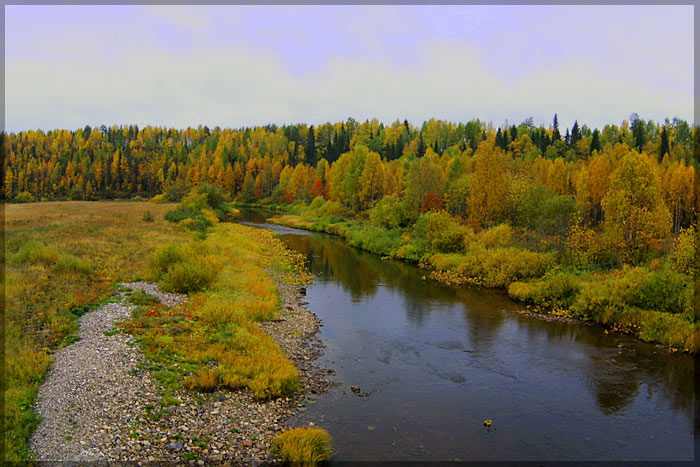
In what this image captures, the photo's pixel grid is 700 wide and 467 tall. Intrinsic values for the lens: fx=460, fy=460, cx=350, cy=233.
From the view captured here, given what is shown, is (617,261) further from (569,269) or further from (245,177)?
(245,177)

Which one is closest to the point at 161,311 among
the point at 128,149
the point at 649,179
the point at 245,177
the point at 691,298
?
Result: the point at 691,298

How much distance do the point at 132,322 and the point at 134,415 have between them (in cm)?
778

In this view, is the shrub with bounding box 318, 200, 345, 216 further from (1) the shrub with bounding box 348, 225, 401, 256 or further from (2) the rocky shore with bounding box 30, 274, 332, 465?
(2) the rocky shore with bounding box 30, 274, 332, 465

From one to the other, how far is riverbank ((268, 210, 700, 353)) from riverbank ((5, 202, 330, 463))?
586 inches

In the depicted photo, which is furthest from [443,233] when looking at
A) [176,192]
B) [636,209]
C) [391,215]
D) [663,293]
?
[176,192]

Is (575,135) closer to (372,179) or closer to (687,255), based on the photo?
(372,179)

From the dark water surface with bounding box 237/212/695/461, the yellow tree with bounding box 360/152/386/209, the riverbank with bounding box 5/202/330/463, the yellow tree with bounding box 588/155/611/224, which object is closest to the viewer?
the riverbank with bounding box 5/202/330/463

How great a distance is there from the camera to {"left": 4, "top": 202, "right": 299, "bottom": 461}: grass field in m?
14.9

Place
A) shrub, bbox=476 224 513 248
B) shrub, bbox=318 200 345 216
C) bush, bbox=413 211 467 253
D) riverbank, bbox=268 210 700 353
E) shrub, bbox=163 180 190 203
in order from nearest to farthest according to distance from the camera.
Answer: riverbank, bbox=268 210 700 353, shrub, bbox=476 224 513 248, bush, bbox=413 211 467 253, shrub, bbox=318 200 345 216, shrub, bbox=163 180 190 203

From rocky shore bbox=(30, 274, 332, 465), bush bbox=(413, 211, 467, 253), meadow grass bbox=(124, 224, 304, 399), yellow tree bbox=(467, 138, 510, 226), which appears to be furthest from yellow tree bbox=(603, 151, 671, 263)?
rocky shore bbox=(30, 274, 332, 465)

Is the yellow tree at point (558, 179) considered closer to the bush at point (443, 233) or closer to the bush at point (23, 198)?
the bush at point (443, 233)

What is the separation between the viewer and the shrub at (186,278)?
26.9 m

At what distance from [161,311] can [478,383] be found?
1504cm

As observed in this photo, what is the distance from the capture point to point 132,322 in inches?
801
